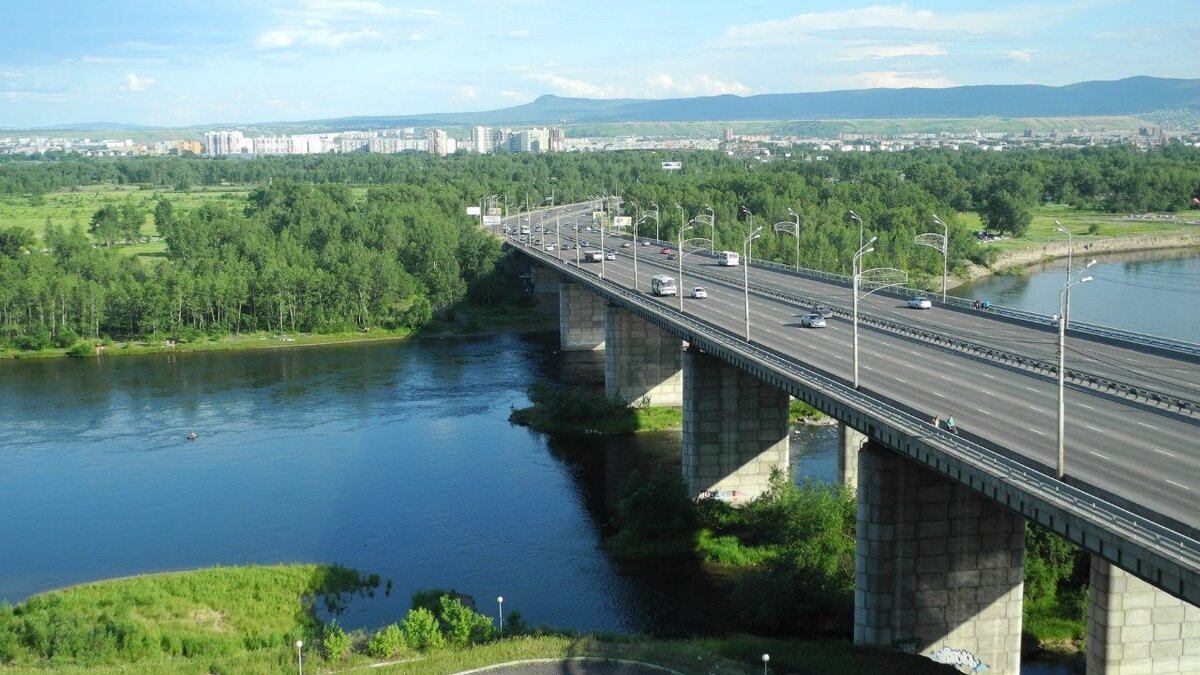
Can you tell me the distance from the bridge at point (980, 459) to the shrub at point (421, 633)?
13.5 meters

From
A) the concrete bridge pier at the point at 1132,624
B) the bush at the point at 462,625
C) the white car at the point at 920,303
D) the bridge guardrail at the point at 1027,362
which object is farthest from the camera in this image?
the white car at the point at 920,303

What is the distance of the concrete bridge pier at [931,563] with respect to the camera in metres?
38.2

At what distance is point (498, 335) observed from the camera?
121375mm

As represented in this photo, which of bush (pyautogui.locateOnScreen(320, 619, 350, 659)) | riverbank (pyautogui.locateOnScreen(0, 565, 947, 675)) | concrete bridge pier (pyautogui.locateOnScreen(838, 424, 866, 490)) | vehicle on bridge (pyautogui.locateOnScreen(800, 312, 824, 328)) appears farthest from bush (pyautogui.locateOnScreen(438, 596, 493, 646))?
vehicle on bridge (pyautogui.locateOnScreen(800, 312, 824, 328))

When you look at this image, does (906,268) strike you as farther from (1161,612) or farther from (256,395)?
(1161,612)

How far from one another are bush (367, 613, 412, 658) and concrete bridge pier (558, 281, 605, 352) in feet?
236

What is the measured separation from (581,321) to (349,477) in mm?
46874

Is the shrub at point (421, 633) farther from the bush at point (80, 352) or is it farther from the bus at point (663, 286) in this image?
the bush at point (80, 352)

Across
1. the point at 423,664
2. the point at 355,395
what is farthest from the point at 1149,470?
the point at 355,395

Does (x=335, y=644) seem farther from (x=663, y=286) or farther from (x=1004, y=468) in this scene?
(x=663, y=286)

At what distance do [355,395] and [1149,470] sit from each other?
65.1 meters

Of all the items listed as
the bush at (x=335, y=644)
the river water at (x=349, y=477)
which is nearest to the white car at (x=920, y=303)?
the river water at (x=349, y=477)

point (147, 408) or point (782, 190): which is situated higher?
point (782, 190)

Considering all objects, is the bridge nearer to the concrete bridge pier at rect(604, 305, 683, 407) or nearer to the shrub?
the shrub
